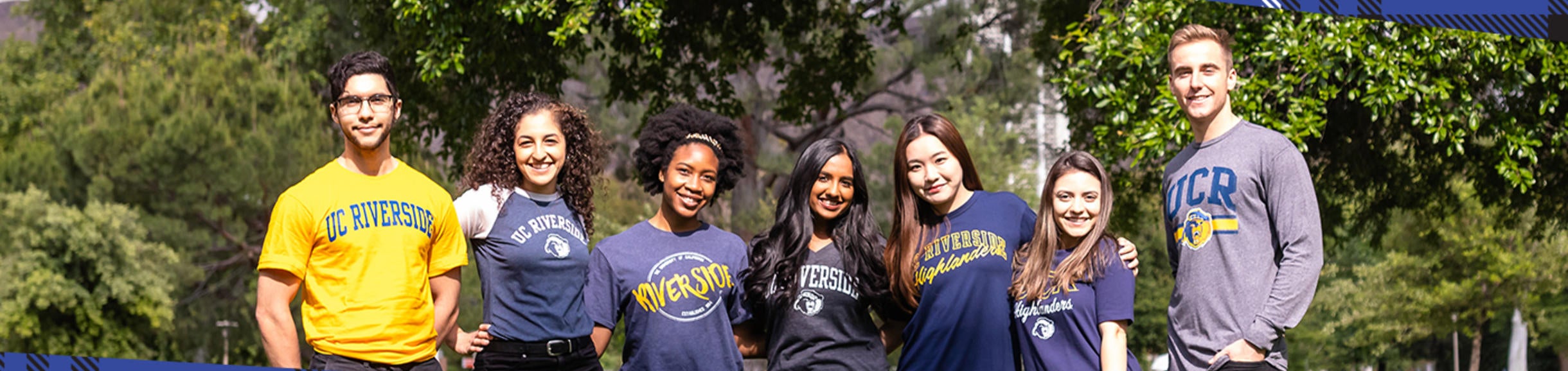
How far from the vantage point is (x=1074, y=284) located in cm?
426

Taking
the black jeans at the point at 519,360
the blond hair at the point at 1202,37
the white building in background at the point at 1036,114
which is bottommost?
the black jeans at the point at 519,360

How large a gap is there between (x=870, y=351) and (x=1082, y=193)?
0.80 meters

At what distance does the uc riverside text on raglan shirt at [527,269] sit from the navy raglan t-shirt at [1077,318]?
1402mm

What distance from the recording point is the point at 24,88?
2961 cm

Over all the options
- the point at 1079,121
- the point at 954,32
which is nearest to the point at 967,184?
the point at 1079,121

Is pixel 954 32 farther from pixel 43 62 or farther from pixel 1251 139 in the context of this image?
pixel 1251 139

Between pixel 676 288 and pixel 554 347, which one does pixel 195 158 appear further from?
pixel 676 288

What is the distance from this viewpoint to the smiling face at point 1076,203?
171 inches

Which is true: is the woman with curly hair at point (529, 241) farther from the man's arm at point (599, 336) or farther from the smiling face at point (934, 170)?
the smiling face at point (934, 170)

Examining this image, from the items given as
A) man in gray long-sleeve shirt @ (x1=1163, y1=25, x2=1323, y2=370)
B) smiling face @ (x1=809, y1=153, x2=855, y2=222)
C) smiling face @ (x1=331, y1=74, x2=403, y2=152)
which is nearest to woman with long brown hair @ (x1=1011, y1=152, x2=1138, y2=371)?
man in gray long-sleeve shirt @ (x1=1163, y1=25, x2=1323, y2=370)

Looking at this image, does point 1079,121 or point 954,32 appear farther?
point 954,32

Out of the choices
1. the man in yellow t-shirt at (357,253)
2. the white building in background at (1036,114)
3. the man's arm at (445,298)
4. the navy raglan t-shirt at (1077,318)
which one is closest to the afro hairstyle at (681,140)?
the man's arm at (445,298)

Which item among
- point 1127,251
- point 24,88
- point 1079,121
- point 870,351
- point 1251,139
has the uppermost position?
point 24,88

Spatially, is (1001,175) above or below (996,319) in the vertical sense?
above
